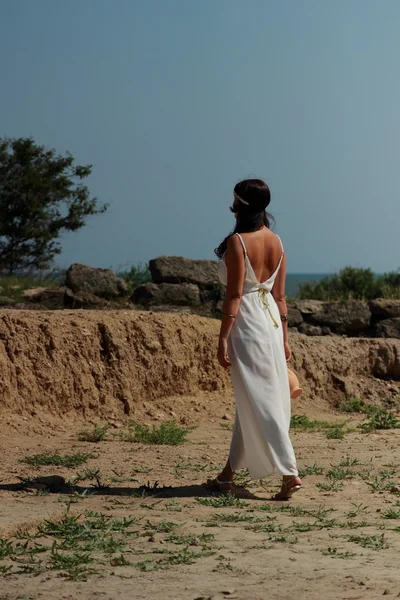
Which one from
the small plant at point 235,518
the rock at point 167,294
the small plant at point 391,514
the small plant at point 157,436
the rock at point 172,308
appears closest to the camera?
the small plant at point 235,518

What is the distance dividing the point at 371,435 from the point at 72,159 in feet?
54.7

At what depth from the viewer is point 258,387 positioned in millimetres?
5980

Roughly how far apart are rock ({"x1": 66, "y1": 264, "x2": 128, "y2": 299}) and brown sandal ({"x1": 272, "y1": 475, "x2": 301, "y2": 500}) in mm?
8135

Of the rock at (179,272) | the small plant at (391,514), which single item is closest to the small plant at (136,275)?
the rock at (179,272)

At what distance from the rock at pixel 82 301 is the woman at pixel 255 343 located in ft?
24.8

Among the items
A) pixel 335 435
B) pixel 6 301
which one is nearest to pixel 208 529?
pixel 335 435

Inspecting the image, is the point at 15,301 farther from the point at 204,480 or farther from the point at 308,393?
the point at 204,480

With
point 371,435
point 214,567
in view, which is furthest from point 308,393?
point 214,567

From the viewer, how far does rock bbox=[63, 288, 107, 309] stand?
13539 millimetres

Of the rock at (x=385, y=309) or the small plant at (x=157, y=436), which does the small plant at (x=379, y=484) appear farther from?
the rock at (x=385, y=309)

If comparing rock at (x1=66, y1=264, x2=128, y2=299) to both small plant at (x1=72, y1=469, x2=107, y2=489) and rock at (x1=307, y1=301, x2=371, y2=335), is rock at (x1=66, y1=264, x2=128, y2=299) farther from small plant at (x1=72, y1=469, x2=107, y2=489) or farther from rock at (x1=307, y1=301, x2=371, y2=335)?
small plant at (x1=72, y1=469, x2=107, y2=489)

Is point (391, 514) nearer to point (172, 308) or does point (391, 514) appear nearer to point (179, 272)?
point (172, 308)

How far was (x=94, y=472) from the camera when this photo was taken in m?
7.09

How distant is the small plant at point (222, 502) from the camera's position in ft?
19.5
